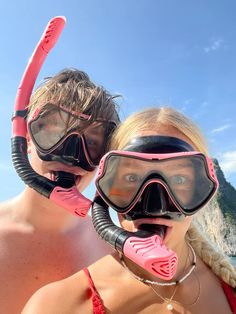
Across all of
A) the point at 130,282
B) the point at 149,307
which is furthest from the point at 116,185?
the point at 149,307

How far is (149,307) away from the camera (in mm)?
1812

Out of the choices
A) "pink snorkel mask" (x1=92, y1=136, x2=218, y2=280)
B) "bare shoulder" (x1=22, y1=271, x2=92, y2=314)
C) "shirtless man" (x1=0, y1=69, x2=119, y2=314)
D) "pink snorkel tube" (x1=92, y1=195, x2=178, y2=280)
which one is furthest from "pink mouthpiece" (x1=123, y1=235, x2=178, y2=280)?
"shirtless man" (x1=0, y1=69, x2=119, y2=314)

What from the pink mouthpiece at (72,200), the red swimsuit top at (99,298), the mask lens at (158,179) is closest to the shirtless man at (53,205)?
the pink mouthpiece at (72,200)

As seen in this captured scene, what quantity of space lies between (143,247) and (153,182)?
387 millimetres

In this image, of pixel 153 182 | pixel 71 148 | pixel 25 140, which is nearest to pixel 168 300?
pixel 153 182

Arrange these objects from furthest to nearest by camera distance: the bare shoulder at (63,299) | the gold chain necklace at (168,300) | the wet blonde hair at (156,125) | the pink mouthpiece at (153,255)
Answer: the wet blonde hair at (156,125) < the gold chain necklace at (168,300) < the bare shoulder at (63,299) < the pink mouthpiece at (153,255)

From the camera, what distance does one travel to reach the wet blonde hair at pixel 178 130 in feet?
6.29

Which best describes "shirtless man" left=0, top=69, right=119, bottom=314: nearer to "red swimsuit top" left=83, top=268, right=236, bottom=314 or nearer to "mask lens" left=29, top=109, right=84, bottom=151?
"mask lens" left=29, top=109, right=84, bottom=151

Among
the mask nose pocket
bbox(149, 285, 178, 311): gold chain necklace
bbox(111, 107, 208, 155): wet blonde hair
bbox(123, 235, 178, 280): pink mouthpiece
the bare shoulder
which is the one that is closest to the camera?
bbox(123, 235, 178, 280): pink mouthpiece

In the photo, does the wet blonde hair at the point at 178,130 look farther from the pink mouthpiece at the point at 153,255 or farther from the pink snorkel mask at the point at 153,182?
the pink mouthpiece at the point at 153,255

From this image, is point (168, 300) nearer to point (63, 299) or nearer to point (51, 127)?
point (63, 299)

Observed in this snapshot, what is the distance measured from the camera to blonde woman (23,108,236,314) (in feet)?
Answer: 5.61

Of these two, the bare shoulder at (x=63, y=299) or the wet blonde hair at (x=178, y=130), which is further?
the wet blonde hair at (x=178, y=130)

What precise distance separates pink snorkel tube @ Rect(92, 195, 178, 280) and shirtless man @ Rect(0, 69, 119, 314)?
0.56 m
